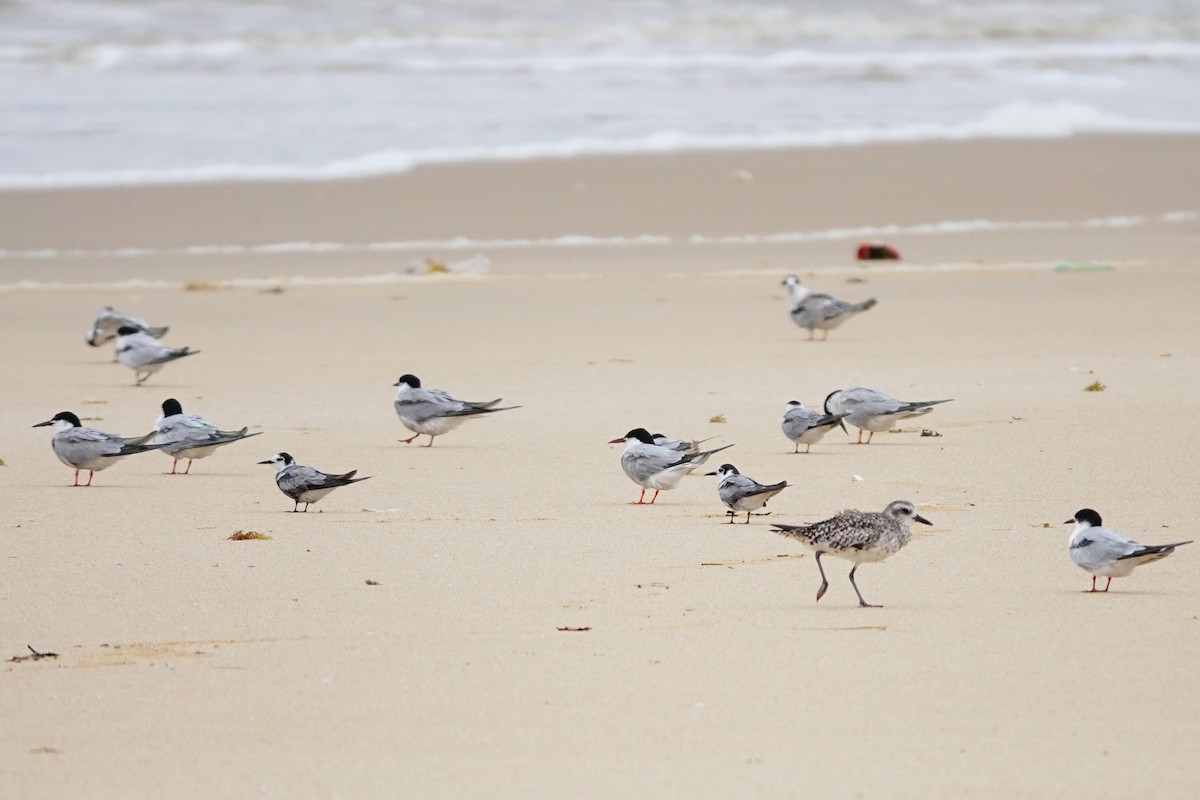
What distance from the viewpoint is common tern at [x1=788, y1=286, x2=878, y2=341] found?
554 inches

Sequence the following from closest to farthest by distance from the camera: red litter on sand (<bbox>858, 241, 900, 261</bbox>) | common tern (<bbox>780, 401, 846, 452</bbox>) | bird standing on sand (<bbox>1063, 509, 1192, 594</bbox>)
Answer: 1. bird standing on sand (<bbox>1063, 509, 1192, 594</bbox>)
2. common tern (<bbox>780, 401, 846, 452</bbox>)
3. red litter on sand (<bbox>858, 241, 900, 261</bbox>)

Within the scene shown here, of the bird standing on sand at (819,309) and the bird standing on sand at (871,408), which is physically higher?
the bird standing on sand at (819,309)

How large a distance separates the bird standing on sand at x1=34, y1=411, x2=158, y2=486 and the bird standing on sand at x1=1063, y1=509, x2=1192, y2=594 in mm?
5001

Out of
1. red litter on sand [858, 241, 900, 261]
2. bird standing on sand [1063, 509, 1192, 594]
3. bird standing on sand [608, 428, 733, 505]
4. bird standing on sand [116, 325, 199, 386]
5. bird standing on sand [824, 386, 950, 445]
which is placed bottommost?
bird standing on sand [116, 325, 199, 386]

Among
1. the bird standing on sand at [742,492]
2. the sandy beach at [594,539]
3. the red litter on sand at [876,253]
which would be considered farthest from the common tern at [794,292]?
the bird standing on sand at [742,492]

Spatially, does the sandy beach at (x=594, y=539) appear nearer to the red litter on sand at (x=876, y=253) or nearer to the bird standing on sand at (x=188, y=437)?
the bird standing on sand at (x=188, y=437)

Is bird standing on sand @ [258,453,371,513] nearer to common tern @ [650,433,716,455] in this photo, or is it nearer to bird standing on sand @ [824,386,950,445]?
common tern @ [650,433,716,455]

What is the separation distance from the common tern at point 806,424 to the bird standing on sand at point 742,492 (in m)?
1.69

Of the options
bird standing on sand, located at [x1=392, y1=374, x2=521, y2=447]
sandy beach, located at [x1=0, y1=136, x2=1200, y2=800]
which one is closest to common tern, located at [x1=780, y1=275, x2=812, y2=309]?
sandy beach, located at [x1=0, y1=136, x2=1200, y2=800]

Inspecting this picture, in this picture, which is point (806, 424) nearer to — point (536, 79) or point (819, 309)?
point (819, 309)

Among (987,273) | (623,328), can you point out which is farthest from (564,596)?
(987,273)

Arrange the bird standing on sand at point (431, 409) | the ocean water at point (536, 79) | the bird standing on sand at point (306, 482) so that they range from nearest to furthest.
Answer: the bird standing on sand at point (306, 482) → the bird standing on sand at point (431, 409) → the ocean water at point (536, 79)

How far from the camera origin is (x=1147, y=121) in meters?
27.2

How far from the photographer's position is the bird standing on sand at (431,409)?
1021 cm
